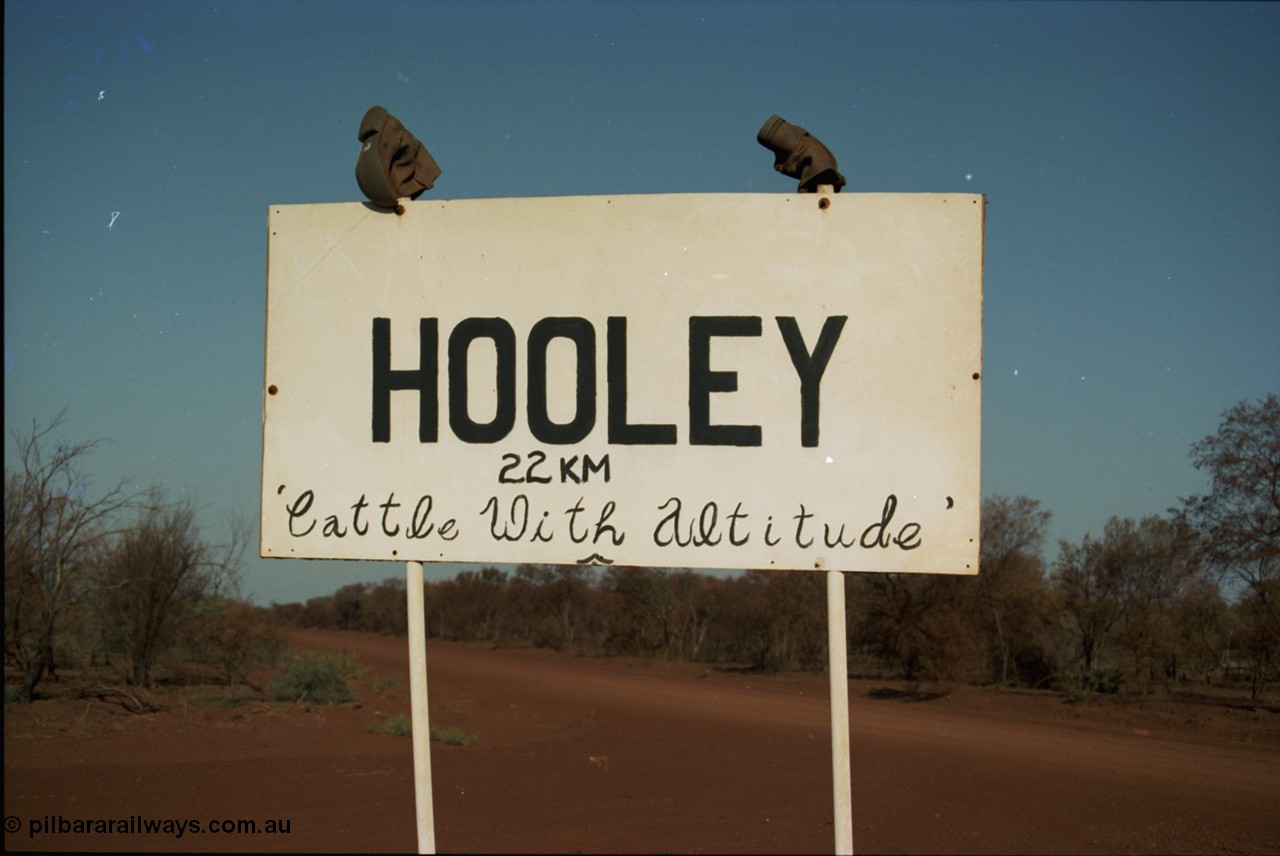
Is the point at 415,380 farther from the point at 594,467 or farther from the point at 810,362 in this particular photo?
the point at 810,362

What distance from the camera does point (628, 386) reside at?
9.29ft

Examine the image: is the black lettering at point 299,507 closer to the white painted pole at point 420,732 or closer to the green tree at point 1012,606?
the white painted pole at point 420,732


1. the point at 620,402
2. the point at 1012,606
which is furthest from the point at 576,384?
the point at 1012,606

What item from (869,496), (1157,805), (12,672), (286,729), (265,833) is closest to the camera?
(869,496)

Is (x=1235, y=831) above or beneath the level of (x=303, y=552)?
beneath

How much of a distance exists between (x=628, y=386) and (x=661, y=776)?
934cm

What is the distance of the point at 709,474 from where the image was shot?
2783mm

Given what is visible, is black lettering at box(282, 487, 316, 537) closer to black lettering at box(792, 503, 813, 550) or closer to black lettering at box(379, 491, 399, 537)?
black lettering at box(379, 491, 399, 537)

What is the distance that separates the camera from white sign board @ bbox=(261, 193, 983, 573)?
2.74 m

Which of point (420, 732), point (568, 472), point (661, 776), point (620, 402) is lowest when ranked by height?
point (661, 776)

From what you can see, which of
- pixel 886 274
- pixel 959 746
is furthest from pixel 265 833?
pixel 959 746

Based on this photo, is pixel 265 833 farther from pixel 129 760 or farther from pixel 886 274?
pixel 886 274

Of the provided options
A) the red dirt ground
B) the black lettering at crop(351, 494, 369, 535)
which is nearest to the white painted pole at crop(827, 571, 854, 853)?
the black lettering at crop(351, 494, 369, 535)

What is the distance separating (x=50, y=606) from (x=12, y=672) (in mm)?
2396
